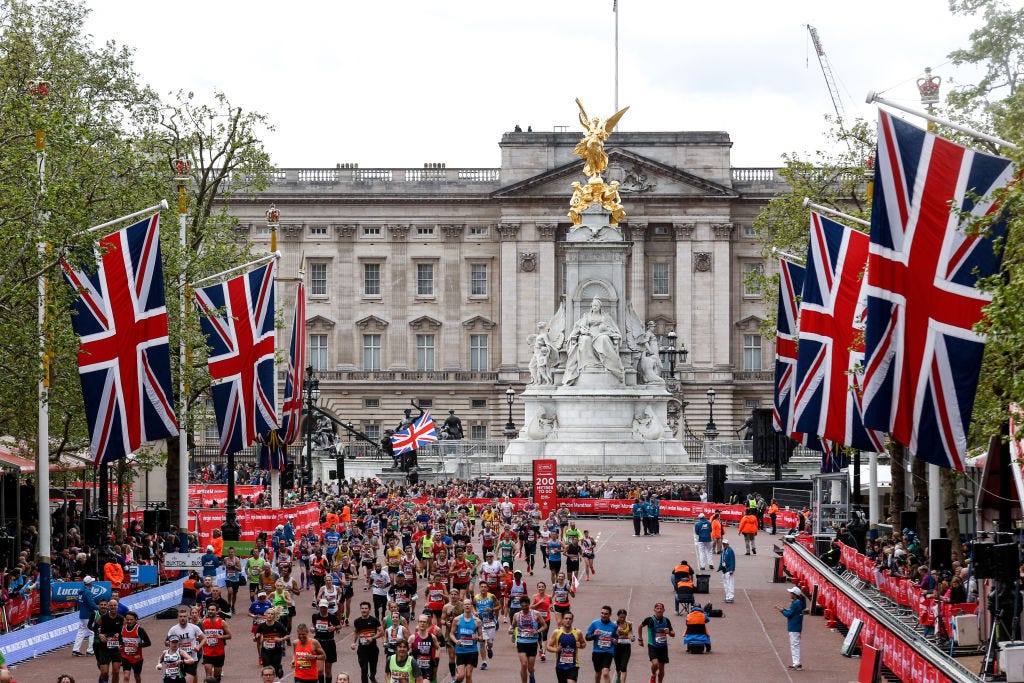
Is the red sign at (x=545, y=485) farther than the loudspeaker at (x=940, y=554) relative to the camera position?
Yes

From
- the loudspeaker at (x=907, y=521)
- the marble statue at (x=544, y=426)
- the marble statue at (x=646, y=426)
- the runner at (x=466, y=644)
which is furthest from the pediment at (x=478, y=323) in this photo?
the runner at (x=466, y=644)

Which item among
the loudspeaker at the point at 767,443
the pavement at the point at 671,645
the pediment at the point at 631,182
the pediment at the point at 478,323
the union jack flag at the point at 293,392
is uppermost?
the pediment at the point at 631,182

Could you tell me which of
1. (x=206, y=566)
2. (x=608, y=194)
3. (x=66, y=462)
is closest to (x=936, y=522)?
(x=206, y=566)

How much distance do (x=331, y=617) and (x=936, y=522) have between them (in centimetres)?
1274

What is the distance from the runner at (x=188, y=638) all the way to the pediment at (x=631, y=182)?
266ft

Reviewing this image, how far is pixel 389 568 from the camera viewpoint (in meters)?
31.8

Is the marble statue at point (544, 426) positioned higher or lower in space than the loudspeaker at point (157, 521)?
higher

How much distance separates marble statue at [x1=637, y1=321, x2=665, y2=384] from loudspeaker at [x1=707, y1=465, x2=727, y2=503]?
12264 millimetres

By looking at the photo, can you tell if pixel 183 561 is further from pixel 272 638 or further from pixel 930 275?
pixel 930 275

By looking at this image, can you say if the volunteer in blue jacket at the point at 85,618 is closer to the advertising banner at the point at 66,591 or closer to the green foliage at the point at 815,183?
the advertising banner at the point at 66,591

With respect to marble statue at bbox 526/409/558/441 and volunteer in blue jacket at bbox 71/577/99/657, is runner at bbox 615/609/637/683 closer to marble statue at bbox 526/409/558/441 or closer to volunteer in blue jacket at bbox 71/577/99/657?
volunteer in blue jacket at bbox 71/577/99/657

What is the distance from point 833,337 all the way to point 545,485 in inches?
988

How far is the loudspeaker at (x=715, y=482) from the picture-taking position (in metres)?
57.5

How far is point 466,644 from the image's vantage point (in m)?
23.4
